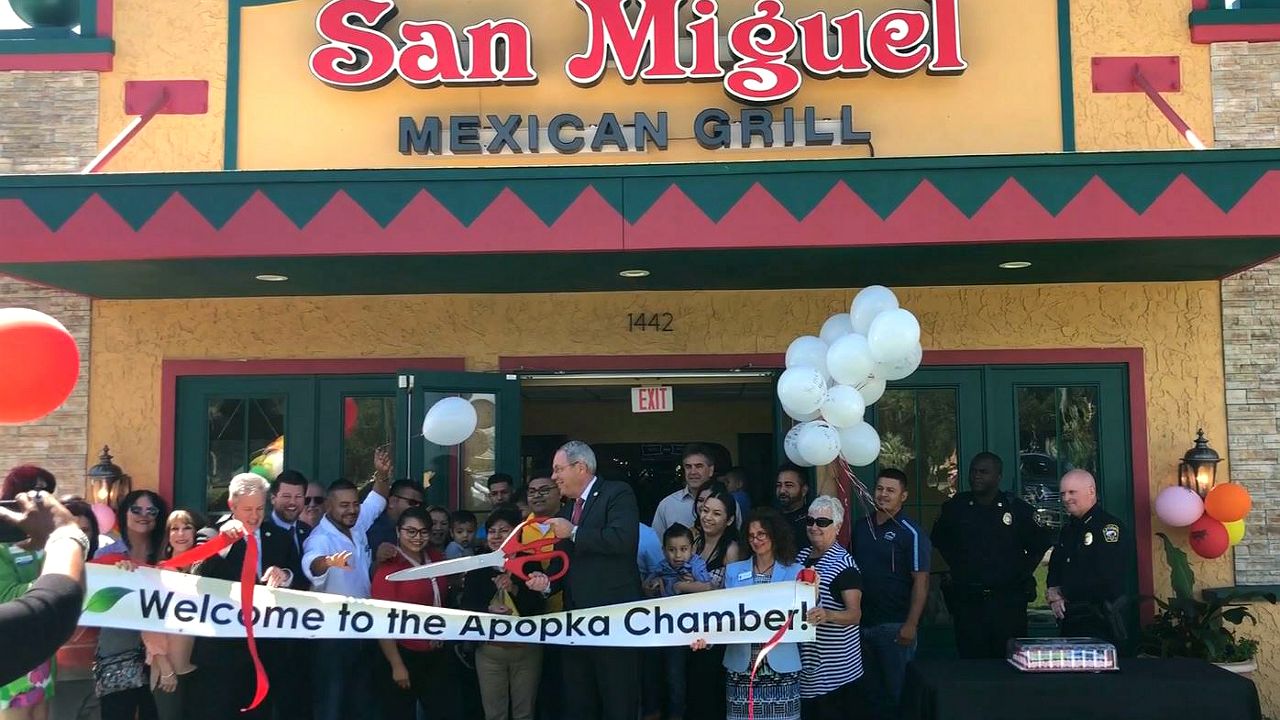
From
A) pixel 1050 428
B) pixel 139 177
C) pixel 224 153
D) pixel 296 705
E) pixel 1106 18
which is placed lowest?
pixel 296 705

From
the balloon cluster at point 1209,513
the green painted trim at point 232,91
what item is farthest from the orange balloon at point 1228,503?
the green painted trim at point 232,91

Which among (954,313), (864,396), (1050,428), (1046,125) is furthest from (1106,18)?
(864,396)

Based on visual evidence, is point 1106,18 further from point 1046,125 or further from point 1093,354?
point 1093,354

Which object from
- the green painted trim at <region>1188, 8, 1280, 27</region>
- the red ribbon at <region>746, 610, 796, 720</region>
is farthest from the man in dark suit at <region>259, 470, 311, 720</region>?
the green painted trim at <region>1188, 8, 1280, 27</region>

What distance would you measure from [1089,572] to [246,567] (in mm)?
4740

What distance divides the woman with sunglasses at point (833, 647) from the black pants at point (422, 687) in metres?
2.04

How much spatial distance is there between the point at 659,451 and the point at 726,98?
24.7 ft

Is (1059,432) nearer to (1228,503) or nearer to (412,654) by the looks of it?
(1228,503)

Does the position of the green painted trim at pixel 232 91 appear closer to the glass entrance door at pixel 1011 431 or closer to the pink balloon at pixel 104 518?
the pink balloon at pixel 104 518

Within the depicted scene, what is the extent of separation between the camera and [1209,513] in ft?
24.7

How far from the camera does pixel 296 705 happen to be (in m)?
6.16

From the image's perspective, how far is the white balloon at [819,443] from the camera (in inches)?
253

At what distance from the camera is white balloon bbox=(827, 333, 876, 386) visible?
6.29 m

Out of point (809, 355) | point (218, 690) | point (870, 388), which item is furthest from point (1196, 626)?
point (218, 690)
